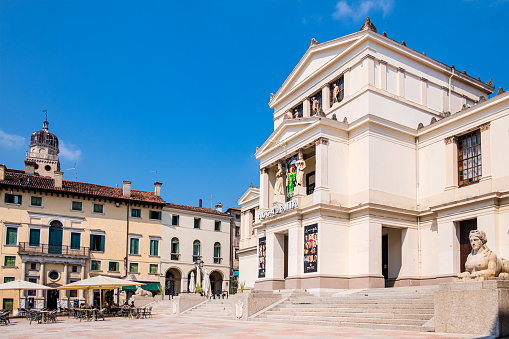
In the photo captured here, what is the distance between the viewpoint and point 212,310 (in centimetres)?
3178

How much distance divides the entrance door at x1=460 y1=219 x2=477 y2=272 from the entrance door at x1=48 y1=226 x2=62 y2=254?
38.2 meters

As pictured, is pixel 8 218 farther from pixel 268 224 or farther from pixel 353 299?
pixel 353 299

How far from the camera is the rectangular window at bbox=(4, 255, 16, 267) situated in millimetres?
49281

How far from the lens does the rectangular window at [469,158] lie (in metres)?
29.1

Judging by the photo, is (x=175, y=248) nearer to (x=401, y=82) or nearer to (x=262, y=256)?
(x=262, y=256)

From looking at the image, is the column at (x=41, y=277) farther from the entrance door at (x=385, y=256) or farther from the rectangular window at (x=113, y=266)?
the entrance door at (x=385, y=256)

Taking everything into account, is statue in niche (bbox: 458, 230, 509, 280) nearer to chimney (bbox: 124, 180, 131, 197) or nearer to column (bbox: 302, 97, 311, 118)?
column (bbox: 302, 97, 311, 118)

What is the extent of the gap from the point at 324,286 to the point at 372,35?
51.5 feet

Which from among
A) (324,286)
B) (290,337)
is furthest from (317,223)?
(290,337)

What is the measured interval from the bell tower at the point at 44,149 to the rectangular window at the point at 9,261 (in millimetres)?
37703

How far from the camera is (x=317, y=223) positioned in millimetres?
31156

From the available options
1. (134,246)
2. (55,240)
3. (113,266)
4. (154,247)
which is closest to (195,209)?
(154,247)

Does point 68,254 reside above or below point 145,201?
below

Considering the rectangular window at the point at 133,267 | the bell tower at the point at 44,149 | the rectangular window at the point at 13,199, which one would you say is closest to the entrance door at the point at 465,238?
the rectangular window at the point at 133,267
